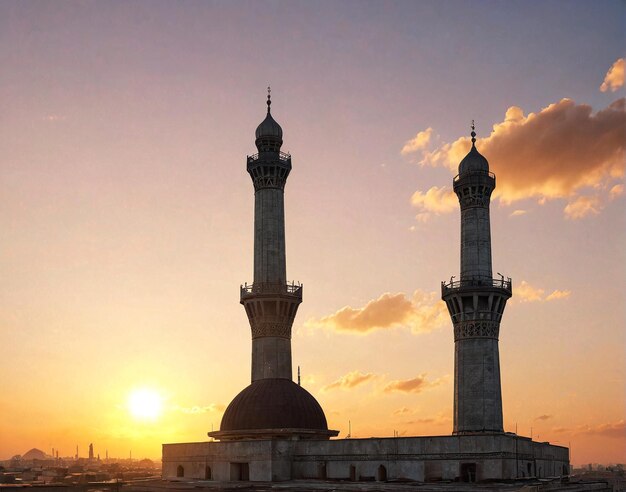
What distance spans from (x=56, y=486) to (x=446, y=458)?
40732 mm

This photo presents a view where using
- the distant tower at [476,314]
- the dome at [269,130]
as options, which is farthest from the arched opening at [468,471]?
the dome at [269,130]

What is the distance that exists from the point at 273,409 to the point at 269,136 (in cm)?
3699

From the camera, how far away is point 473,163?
91125 mm

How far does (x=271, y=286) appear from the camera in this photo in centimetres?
9519

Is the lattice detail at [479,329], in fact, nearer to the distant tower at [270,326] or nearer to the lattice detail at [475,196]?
the lattice detail at [475,196]

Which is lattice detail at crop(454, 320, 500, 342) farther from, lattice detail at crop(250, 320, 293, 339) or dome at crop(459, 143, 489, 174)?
lattice detail at crop(250, 320, 293, 339)

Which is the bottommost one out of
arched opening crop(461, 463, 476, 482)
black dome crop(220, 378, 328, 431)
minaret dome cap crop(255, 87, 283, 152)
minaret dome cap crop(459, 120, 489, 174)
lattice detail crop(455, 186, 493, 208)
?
arched opening crop(461, 463, 476, 482)

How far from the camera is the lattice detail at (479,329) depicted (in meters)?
85.6

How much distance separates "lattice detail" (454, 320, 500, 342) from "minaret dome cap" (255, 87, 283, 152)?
33594 mm

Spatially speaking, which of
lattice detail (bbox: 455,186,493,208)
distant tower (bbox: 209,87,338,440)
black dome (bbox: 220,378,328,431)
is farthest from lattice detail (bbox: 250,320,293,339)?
lattice detail (bbox: 455,186,493,208)

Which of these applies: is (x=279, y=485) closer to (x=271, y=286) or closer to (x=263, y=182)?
(x=271, y=286)

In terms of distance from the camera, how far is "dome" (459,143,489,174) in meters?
90.9

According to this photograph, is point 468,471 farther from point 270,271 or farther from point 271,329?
point 270,271

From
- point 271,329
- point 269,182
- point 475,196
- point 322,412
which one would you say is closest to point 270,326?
point 271,329
